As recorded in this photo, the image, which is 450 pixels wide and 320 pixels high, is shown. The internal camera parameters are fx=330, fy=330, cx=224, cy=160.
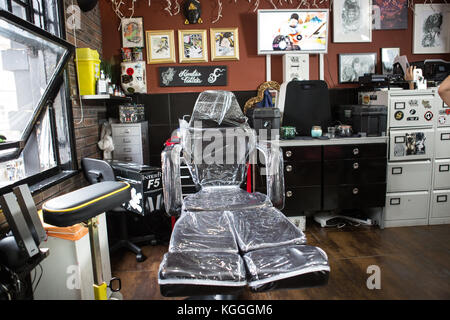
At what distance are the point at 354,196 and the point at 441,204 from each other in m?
0.91

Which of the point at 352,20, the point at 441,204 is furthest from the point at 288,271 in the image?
the point at 352,20

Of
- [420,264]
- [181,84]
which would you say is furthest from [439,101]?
[181,84]

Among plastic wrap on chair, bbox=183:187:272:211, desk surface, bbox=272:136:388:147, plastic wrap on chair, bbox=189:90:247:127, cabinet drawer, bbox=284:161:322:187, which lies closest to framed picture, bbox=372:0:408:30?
desk surface, bbox=272:136:388:147

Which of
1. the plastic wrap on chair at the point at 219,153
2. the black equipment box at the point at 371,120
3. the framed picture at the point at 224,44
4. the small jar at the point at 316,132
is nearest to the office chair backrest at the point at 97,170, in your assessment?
the plastic wrap on chair at the point at 219,153

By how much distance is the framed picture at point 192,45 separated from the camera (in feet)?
11.5

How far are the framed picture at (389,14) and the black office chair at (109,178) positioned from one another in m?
3.19

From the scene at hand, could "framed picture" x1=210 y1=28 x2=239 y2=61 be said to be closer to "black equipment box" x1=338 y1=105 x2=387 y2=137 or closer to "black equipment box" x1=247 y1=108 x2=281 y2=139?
"black equipment box" x1=247 y1=108 x2=281 y2=139

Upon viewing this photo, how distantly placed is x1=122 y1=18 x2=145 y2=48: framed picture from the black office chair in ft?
4.99

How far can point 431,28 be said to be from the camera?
146 inches

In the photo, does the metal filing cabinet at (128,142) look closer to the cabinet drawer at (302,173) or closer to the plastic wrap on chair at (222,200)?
the plastic wrap on chair at (222,200)

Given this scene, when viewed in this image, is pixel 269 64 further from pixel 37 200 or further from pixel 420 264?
pixel 37 200

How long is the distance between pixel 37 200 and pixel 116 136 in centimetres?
119

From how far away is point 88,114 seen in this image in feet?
9.80

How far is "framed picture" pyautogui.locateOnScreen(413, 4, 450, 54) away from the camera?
3670mm
